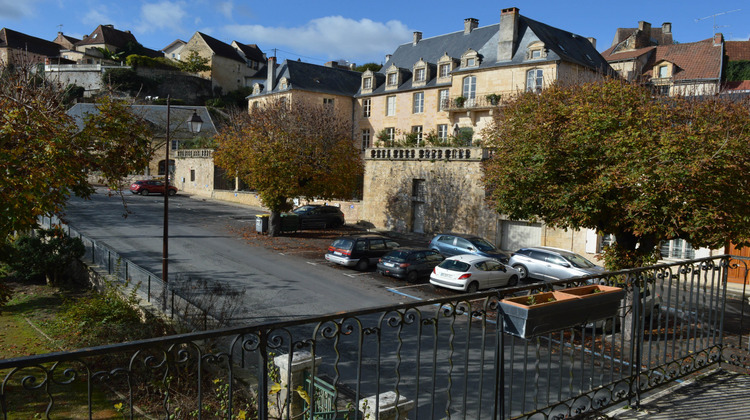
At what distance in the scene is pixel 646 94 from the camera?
1380cm

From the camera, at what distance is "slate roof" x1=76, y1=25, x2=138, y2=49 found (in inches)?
3103

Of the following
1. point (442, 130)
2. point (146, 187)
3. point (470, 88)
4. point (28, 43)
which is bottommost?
point (146, 187)

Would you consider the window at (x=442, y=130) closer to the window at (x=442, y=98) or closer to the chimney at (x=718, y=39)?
the window at (x=442, y=98)

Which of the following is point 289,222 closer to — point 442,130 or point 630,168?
point 442,130

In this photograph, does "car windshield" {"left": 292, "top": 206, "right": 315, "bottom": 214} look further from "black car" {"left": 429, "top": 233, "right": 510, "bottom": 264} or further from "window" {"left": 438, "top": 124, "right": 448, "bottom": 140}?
"window" {"left": 438, "top": 124, "right": 448, "bottom": 140}

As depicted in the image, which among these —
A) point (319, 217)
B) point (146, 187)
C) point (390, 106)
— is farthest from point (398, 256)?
point (146, 187)

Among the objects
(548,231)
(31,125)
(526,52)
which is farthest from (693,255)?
(31,125)

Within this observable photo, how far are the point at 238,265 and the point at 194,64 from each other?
6031 cm

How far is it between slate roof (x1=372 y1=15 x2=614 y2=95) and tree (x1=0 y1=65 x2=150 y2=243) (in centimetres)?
3002

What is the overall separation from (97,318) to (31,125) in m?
4.43

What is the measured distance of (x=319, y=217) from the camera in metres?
32.9

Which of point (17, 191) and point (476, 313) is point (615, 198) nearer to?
point (476, 313)

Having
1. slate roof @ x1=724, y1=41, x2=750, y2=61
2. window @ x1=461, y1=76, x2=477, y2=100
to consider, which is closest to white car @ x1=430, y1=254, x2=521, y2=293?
window @ x1=461, y1=76, x2=477, y2=100

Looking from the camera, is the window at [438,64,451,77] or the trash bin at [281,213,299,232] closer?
the trash bin at [281,213,299,232]
